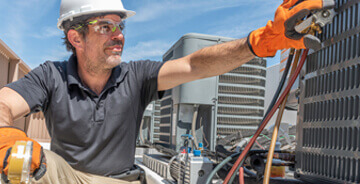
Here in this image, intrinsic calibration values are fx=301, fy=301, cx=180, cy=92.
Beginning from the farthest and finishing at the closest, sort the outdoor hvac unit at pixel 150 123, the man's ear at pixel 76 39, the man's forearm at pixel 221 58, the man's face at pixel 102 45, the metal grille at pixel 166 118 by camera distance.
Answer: the outdoor hvac unit at pixel 150 123, the metal grille at pixel 166 118, the man's ear at pixel 76 39, the man's face at pixel 102 45, the man's forearm at pixel 221 58

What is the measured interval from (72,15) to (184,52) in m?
1.28

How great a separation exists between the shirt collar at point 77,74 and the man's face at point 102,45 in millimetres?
64

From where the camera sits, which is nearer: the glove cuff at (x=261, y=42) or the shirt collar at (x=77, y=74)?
the glove cuff at (x=261, y=42)

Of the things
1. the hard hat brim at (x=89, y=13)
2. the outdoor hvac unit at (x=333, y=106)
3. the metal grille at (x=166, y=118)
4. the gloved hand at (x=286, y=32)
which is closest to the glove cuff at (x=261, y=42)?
the gloved hand at (x=286, y=32)

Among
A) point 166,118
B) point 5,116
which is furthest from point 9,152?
point 166,118

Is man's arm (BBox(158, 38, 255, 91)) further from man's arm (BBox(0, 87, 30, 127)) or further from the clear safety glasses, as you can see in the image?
→ man's arm (BBox(0, 87, 30, 127))

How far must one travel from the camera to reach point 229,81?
2.89 metres

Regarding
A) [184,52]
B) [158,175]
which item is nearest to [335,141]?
[158,175]

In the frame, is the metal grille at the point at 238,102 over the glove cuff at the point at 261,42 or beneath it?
beneath

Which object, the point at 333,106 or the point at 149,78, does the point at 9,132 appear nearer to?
the point at 149,78

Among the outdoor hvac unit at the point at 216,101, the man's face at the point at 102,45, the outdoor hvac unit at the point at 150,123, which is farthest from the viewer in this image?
the outdoor hvac unit at the point at 150,123

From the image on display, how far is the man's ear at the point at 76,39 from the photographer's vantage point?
5.86 feet

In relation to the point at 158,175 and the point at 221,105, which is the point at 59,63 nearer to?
the point at 158,175

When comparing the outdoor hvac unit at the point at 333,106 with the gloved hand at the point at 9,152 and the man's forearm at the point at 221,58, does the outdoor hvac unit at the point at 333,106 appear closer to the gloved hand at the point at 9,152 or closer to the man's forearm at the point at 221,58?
the man's forearm at the point at 221,58
